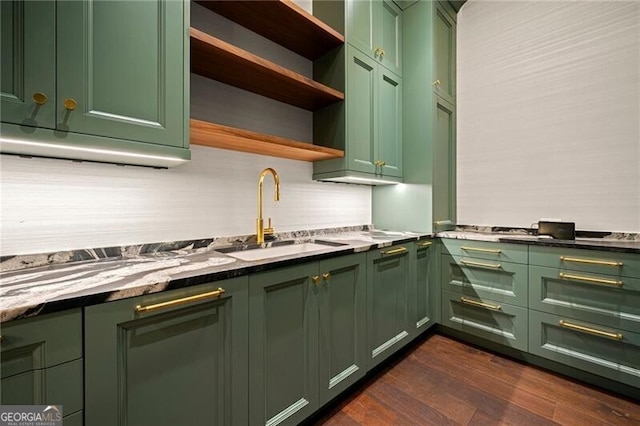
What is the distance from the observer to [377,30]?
2.18m

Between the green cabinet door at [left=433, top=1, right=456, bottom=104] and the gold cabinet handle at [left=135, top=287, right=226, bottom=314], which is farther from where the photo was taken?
the green cabinet door at [left=433, top=1, right=456, bottom=104]

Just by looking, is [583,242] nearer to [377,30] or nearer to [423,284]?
[423,284]

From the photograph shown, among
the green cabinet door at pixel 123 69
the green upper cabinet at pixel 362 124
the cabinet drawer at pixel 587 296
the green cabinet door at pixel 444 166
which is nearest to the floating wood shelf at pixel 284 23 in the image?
the green upper cabinet at pixel 362 124

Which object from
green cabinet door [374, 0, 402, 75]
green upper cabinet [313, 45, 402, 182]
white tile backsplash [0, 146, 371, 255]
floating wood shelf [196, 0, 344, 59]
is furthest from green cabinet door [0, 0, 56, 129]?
green cabinet door [374, 0, 402, 75]

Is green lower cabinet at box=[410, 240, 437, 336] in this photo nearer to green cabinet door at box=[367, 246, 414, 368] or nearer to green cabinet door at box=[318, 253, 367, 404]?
green cabinet door at box=[367, 246, 414, 368]

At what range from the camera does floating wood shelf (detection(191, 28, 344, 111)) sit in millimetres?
1305

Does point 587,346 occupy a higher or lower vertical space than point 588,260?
lower

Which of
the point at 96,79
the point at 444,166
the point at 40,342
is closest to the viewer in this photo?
the point at 40,342

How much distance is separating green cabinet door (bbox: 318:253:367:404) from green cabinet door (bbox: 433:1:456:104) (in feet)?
5.91

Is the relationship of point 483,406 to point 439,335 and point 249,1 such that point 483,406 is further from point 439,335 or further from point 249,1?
point 249,1

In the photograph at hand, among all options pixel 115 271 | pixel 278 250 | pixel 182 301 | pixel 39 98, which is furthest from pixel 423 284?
pixel 39 98

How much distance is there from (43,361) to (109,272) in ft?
1.10

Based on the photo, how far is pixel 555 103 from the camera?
2188mm

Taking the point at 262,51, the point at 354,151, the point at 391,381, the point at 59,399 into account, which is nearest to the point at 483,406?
the point at 391,381
